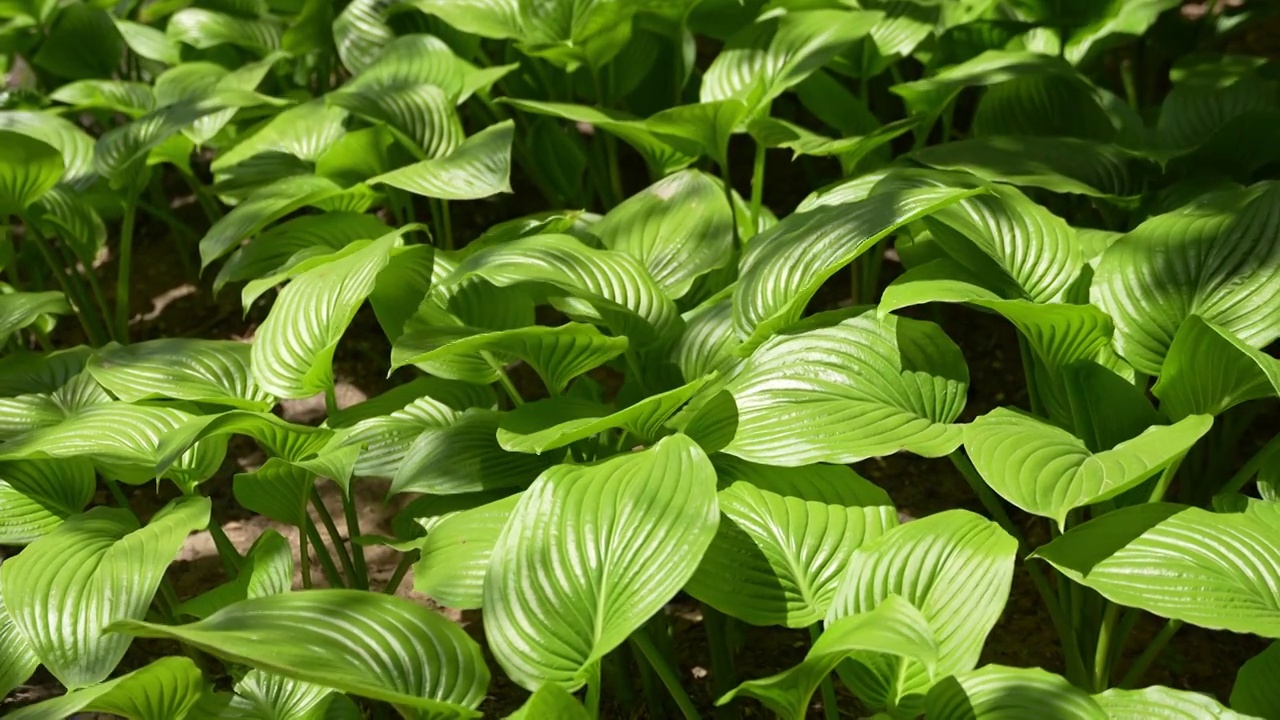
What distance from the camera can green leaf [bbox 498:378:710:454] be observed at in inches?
62.3

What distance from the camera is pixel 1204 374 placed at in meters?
1.58

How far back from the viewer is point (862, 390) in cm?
164

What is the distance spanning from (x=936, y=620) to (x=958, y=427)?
1.01 ft

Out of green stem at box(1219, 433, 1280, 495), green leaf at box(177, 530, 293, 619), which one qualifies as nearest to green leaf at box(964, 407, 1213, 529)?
green stem at box(1219, 433, 1280, 495)

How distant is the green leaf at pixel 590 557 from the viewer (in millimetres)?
1348

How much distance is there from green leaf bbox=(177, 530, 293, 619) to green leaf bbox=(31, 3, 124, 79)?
93.3 inches

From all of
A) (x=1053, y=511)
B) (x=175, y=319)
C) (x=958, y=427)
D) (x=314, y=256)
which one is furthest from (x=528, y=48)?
(x=1053, y=511)

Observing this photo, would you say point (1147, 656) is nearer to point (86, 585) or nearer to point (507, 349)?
point (507, 349)

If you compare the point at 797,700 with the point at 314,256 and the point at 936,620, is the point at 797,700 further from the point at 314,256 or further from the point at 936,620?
the point at 314,256

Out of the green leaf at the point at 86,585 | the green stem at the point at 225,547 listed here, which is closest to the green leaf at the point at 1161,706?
the green leaf at the point at 86,585

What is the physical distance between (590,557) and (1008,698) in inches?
21.1

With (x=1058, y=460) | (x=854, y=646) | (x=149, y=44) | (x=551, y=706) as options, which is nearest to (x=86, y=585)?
(x=551, y=706)

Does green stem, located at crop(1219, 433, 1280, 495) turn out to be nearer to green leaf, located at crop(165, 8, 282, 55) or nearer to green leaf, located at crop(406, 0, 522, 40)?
green leaf, located at crop(406, 0, 522, 40)

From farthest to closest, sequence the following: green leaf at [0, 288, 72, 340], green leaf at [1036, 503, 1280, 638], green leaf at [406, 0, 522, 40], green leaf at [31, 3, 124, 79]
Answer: green leaf at [31, 3, 124, 79] → green leaf at [406, 0, 522, 40] → green leaf at [0, 288, 72, 340] → green leaf at [1036, 503, 1280, 638]
